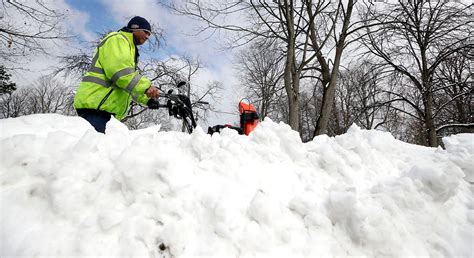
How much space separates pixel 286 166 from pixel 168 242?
3.75 feet

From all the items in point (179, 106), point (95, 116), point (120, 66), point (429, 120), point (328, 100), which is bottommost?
point (95, 116)

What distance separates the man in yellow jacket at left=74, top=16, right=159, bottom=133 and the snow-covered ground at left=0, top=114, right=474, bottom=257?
3.12ft

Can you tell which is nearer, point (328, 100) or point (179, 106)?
point (179, 106)

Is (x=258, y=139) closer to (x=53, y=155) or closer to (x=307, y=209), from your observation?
(x=307, y=209)

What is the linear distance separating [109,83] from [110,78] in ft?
0.39

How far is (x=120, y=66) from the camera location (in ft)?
9.58

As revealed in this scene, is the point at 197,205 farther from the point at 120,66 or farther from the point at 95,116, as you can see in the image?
the point at 95,116

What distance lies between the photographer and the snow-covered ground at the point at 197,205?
1396 mm

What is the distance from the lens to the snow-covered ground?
4.58 ft

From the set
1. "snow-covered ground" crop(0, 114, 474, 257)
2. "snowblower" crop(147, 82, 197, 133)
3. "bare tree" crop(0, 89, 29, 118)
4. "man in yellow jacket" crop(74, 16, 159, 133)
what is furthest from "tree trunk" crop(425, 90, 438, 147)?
"bare tree" crop(0, 89, 29, 118)

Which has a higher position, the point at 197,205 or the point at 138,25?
the point at 138,25

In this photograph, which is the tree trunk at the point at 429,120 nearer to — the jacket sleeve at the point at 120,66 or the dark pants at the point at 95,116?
the jacket sleeve at the point at 120,66

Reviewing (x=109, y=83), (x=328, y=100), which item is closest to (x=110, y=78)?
(x=109, y=83)

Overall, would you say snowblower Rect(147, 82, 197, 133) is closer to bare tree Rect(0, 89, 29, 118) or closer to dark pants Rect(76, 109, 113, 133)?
dark pants Rect(76, 109, 113, 133)
